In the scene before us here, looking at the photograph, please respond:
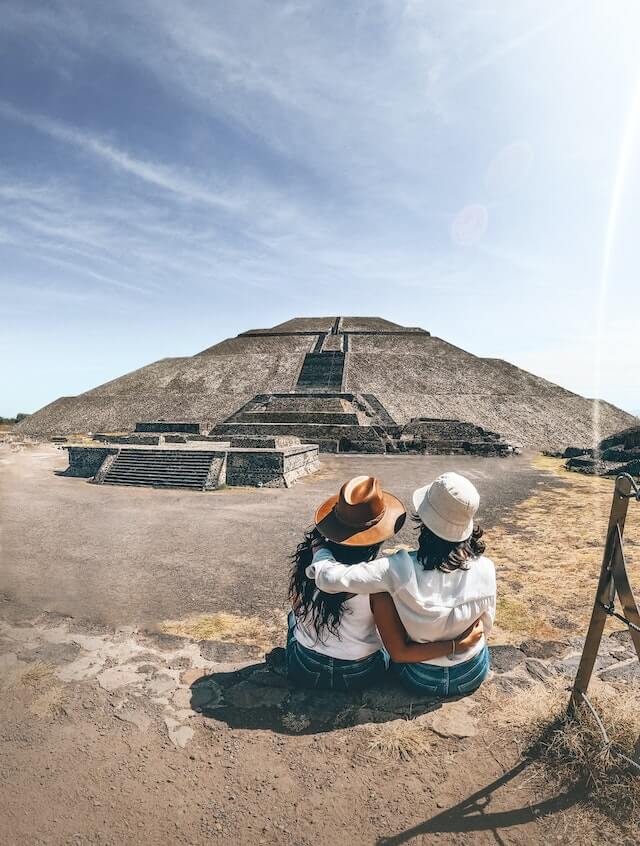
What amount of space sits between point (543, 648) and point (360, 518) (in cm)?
292

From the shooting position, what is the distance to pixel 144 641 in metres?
5.02

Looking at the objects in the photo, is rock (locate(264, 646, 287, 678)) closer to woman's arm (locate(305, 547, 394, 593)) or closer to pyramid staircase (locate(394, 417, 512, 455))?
woman's arm (locate(305, 547, 394, 593))

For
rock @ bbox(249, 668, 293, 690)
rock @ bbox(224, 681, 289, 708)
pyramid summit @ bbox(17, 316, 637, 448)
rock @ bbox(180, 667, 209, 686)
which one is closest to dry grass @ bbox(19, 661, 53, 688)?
rock @ bbox(180, 667, 209, 686)

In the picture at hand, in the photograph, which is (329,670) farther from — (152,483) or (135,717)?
(152,483)

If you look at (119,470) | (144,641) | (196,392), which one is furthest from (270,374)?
(144,641)

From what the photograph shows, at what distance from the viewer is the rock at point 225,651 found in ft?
15.2

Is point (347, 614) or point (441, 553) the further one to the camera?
point (347, 614)

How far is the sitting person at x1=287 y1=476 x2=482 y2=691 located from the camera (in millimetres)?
3320

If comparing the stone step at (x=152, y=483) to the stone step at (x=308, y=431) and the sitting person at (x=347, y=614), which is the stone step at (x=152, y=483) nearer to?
the stone step at (x=308, y=431)

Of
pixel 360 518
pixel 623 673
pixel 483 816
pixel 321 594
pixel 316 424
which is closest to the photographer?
pixel 483 816

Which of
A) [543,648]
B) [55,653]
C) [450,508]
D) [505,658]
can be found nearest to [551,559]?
[543,648]

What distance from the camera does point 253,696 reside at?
3.92 meters

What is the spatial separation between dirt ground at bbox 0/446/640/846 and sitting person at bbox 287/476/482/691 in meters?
0.26

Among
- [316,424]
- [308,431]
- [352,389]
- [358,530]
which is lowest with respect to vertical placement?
[358,530]
